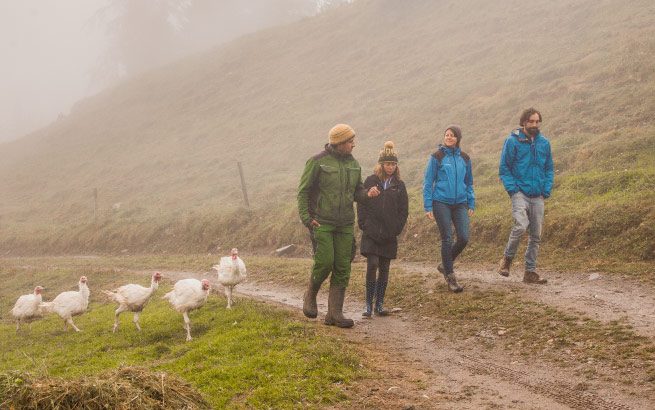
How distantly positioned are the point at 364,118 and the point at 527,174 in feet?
89.7

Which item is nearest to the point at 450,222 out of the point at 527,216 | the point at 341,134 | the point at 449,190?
the point at 449,190

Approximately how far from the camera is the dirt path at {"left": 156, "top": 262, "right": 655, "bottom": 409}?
19.8 feet

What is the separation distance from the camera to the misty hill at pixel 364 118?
1711 centimetres

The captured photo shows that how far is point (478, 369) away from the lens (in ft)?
23.4

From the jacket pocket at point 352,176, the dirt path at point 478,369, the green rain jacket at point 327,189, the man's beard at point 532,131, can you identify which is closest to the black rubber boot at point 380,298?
the dirt path at point 478,369

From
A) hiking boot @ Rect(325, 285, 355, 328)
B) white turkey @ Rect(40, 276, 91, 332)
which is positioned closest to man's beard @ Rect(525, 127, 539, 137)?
hiking boot @ Rect(325, 285, 355, 328)

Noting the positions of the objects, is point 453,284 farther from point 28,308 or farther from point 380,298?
point 28,308

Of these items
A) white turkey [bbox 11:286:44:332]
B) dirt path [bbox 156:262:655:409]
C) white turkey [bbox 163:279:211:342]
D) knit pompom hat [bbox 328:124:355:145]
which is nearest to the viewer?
dirt path [bbox 156:262:655:409]

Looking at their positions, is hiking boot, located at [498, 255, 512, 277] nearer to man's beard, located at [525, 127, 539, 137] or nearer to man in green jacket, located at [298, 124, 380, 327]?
man's beard, located at [525, 127, 539, 137]

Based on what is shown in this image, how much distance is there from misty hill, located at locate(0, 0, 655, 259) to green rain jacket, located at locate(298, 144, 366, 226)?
20.4 ft

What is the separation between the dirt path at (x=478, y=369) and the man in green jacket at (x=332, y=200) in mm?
1170

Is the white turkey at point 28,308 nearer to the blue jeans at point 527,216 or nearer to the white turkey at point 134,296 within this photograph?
the white turkey at point 134,296

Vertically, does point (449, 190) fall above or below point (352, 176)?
below

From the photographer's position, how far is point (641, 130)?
17328 millimetres
